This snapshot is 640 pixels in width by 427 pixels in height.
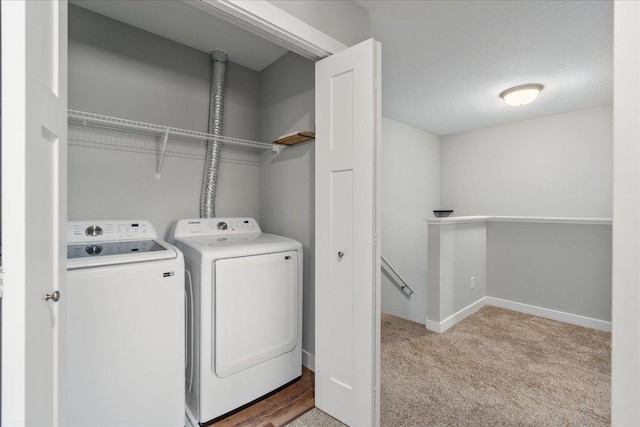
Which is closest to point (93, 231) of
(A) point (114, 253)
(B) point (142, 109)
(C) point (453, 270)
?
(A) point (114, 253)

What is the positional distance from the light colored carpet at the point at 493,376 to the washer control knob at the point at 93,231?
1.63 m

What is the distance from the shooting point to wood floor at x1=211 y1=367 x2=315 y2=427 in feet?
5.43

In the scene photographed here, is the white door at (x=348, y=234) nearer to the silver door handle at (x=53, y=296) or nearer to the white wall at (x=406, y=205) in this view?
the silver door handle at (x=53, y=296)

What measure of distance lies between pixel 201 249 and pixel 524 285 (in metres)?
3.89

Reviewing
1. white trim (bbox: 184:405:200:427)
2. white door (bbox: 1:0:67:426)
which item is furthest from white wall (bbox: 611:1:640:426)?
white trim (bbox: 184:405:200:427)

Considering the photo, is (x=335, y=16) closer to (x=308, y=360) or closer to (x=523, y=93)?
(x=523, y=93)

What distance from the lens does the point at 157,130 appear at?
6.12ft

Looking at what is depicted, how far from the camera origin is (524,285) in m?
3.68

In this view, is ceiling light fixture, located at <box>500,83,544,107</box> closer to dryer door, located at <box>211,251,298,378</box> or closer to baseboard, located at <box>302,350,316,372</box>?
dryer door, located at <box>211,251,298,378</box>

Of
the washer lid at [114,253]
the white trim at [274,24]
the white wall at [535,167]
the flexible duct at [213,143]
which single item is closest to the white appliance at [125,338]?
the washer lid at [114,253]

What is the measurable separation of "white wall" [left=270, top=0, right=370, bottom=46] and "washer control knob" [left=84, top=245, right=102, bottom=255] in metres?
1.64

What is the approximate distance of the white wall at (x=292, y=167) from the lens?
2.15 meters

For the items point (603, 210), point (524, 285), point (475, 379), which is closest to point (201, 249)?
point (475, 379)

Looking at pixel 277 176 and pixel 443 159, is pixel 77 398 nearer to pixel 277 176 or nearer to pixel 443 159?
pixel 277 176
